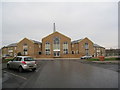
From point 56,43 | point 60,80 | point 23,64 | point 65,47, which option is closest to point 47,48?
point 56,43

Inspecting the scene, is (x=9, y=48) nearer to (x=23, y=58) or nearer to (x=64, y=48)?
(x=64, y=48)

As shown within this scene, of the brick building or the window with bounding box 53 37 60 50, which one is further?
the window with bounding box 53 37 60 50

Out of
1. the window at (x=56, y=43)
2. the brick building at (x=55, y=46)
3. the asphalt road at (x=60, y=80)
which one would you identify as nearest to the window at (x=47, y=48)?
the brick building at (x=55, y=46)

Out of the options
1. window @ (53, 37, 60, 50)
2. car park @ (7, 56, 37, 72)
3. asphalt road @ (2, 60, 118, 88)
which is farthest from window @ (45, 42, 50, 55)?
asphalt road @ (2, 60, 118, 88)

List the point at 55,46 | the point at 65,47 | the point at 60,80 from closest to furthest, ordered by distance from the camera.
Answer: the point at 60,80 < the point at 55,46 < the point at 65,47

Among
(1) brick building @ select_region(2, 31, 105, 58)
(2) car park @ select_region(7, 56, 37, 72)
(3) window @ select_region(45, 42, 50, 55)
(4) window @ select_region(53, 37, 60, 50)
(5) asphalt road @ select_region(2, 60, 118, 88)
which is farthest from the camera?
(4) window @ select_region(53, 37, 60, 50)

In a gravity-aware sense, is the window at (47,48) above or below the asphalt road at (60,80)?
above

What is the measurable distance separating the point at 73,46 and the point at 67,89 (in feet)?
183

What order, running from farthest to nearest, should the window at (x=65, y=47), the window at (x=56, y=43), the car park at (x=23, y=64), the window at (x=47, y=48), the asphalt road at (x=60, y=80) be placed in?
the window at (x=65, y=47)
the window at (x=56, y=43)
the window at (x=47, y=48)
the car park at (x=23, y=64)
the asphalt road at (x=60, y=80)

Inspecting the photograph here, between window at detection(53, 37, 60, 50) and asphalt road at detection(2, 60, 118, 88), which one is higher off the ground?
window at detection(53, 37, 60, 50)

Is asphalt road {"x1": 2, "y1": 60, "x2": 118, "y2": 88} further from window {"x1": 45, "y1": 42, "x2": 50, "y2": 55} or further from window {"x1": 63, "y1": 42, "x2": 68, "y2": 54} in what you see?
window {"x1": 63, "y1": 42, "x2": 68, "y2": 54}

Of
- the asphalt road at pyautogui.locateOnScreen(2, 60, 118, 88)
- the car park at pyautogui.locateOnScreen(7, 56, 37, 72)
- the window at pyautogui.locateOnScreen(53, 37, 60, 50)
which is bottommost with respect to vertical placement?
the asphalt road at pyautogui.locateOnScreen(2, 60, 118, 88)

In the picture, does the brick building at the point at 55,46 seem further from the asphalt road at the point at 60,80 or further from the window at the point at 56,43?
the asphalt road at the point at 60,80

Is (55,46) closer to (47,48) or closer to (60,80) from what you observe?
(47,48)
